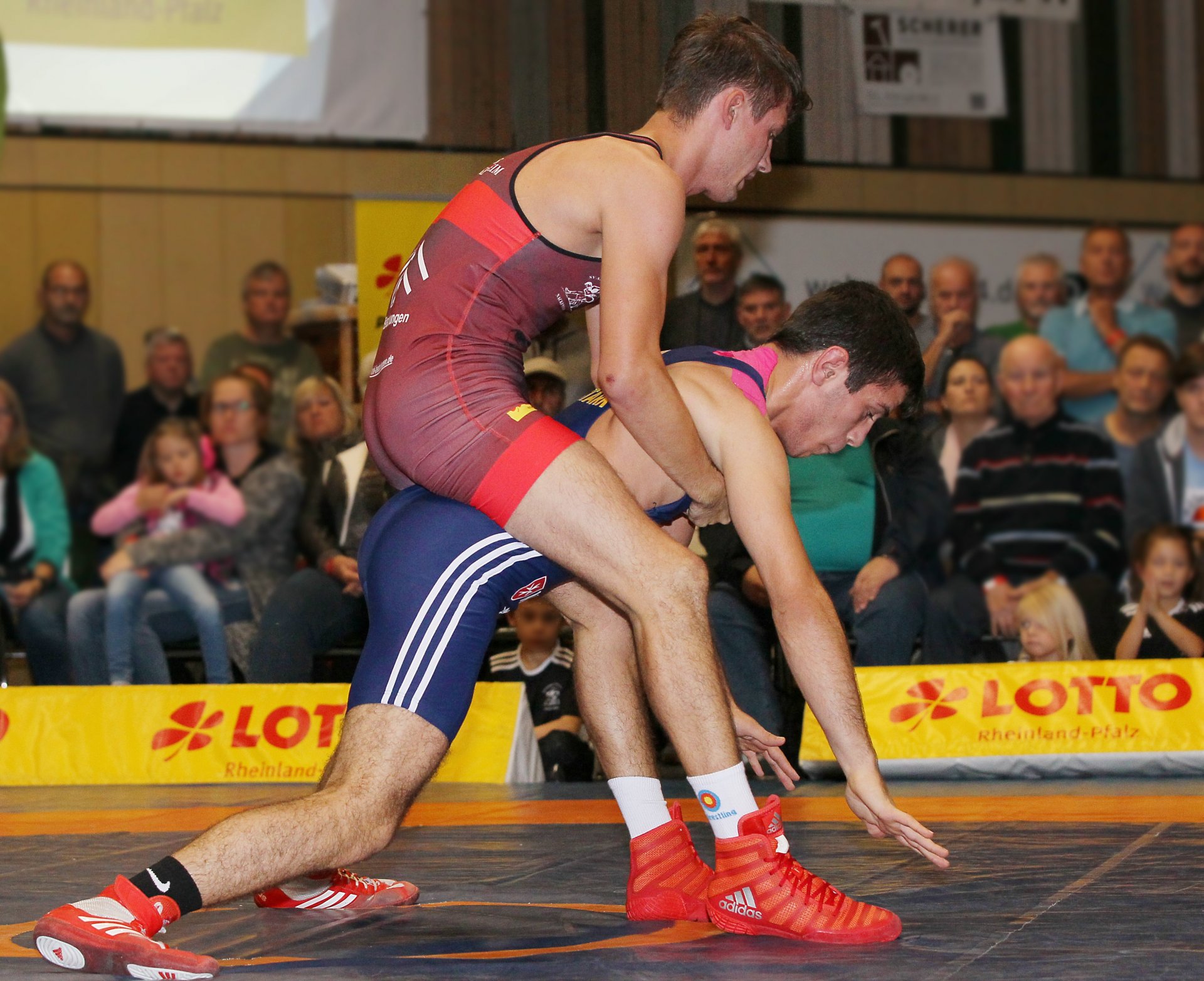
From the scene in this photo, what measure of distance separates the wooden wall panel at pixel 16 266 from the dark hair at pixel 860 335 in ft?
21.8

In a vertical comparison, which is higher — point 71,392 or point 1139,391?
point 71,392

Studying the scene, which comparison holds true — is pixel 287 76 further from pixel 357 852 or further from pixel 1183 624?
pixel 357 852

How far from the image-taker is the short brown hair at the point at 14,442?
6.29 meters

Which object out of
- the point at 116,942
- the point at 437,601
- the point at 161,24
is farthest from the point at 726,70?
the point at 161,24

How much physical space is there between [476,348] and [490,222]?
23 cm

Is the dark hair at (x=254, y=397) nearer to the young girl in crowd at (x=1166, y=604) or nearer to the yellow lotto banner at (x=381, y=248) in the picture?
the yellow lotto banner at (x=381, y=248)

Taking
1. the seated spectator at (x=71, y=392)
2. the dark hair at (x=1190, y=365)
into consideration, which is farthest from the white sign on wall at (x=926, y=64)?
the seated spectator at (x=71, y=392)

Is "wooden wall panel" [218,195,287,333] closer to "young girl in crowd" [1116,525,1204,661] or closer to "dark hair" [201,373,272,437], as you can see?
"dark hair" [201,373,272,437]

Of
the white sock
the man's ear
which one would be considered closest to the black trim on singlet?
the man's ear

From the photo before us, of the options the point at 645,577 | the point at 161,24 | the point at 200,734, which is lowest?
the point at 200,734

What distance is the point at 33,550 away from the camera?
20.8ft

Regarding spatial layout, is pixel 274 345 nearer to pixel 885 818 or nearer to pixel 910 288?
pixel 910 288

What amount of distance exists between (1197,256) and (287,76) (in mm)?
4354

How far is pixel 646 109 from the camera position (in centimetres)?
535
